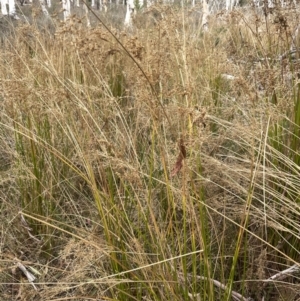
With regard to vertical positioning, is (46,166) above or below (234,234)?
above

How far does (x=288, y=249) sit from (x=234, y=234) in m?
0.17

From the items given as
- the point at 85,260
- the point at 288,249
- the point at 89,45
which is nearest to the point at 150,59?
the point at 89,45

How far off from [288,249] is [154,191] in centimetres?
45

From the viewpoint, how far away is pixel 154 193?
54.7 inches

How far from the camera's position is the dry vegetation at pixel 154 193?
982mm

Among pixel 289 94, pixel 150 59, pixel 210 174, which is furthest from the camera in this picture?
pixel 289 94

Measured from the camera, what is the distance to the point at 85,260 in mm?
1024

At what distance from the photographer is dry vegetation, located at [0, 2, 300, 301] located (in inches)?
38.7

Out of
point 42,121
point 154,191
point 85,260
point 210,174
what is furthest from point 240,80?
point 42,121

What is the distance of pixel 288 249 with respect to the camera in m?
1.25

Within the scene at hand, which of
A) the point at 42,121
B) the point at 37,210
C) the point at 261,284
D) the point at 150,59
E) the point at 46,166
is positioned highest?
the point at 150,59

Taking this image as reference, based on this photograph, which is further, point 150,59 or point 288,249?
point 288,249

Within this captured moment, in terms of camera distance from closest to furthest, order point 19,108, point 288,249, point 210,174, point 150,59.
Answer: point 150,59 → point 288,249 → point 210,174 → point 19,108

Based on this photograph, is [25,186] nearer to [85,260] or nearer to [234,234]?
[85,260]
